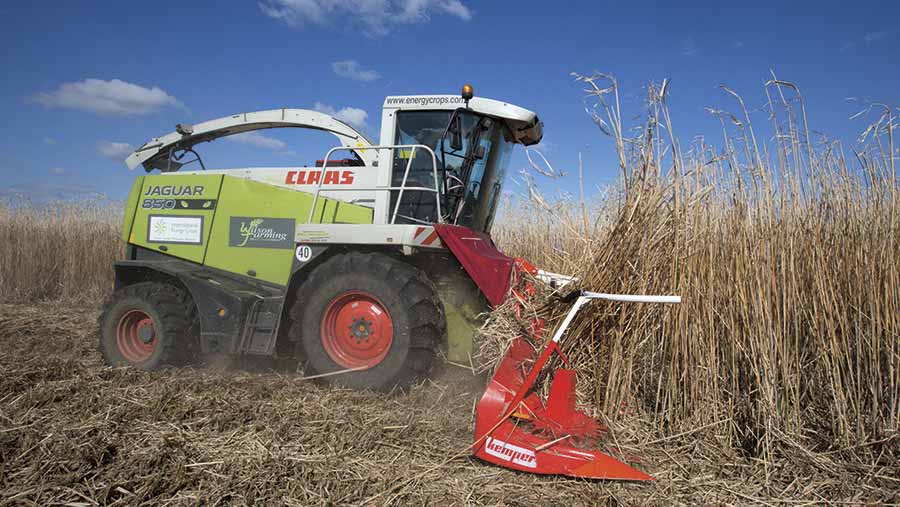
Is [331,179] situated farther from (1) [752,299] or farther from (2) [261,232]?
(1) [752,299]

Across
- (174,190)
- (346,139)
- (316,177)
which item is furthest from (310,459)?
(174,190)

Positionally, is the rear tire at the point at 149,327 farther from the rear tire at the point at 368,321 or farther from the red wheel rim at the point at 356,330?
the red wheel rim at the point at 356,330

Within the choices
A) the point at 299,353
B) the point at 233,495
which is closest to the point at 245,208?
the point at 299,353

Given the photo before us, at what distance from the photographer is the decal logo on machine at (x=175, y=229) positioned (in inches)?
210

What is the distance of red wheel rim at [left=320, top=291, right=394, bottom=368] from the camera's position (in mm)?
3977

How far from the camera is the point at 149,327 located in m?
4.79

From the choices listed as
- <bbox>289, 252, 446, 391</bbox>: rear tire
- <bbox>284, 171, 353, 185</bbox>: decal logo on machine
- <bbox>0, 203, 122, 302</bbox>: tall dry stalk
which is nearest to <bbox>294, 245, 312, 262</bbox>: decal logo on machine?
<bbox>289, 252, 446, 391</bbox>: rear tire

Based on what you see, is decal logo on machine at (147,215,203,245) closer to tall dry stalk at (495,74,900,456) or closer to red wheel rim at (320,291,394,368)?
red wheel rim at (320,291,394,368)

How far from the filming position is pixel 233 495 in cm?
227

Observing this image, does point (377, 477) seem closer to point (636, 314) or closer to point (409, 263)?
point (636, 314)

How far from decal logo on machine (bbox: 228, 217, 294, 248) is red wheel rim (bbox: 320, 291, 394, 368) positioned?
1.08m

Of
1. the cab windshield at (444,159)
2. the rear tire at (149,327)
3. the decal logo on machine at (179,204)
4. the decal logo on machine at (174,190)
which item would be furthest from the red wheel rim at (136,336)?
the cab windshield at (444,159)

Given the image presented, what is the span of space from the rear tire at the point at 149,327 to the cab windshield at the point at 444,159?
2.03m

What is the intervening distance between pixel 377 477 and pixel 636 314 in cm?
160
